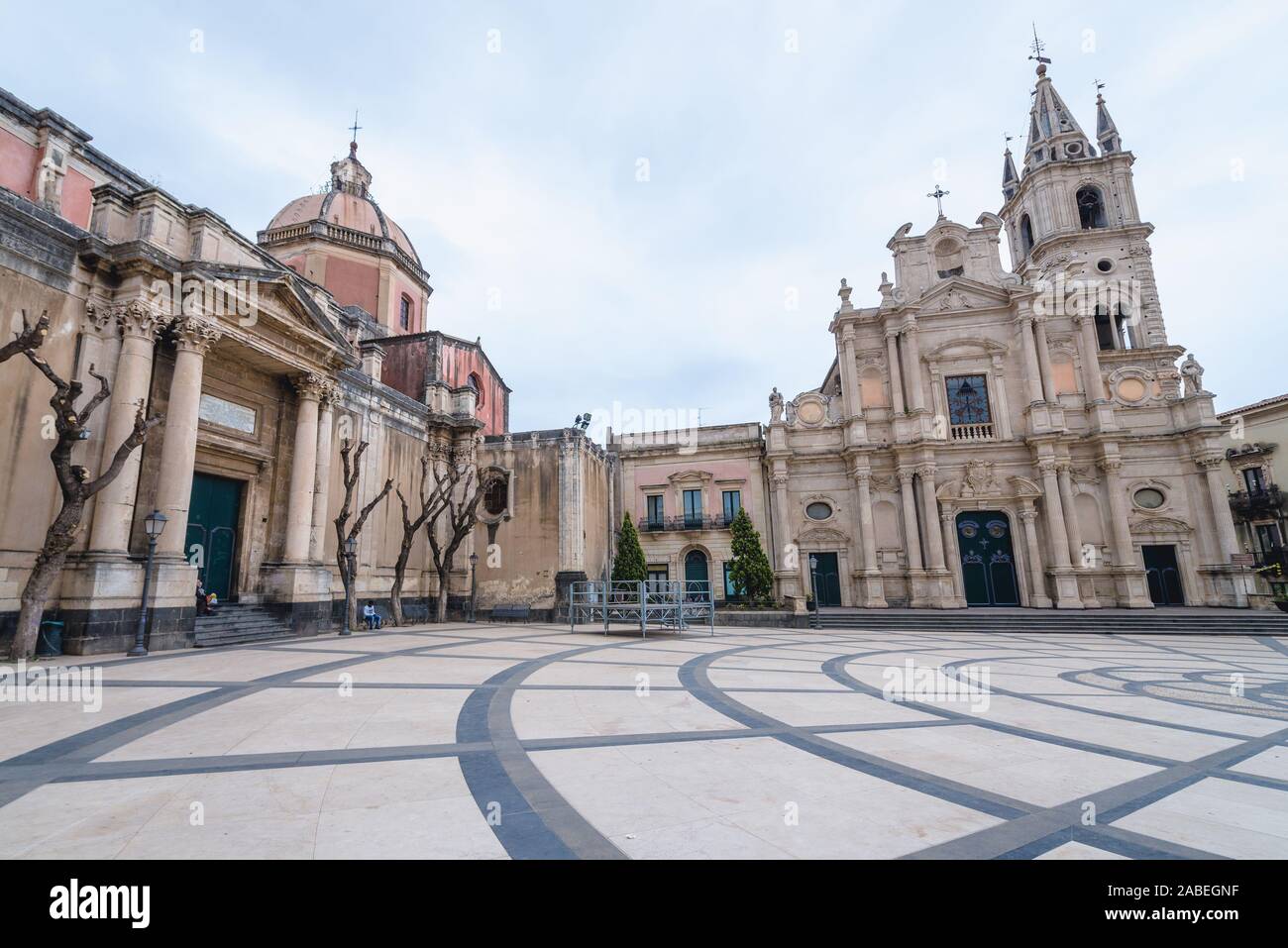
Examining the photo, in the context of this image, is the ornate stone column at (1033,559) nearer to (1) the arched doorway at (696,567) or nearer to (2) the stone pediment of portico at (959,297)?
(2) the stone pediment of portico at (959,297)

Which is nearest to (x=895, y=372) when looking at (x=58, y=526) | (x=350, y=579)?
(x=350, y=579)

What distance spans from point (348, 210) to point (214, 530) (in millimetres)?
17220

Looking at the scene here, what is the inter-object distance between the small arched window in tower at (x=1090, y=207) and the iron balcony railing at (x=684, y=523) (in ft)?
→ 96.7

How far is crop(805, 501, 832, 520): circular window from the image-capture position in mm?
28156

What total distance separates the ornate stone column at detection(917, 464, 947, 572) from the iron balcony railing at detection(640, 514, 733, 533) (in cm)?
915

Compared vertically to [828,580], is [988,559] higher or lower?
higher

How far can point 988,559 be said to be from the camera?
26.2 metres

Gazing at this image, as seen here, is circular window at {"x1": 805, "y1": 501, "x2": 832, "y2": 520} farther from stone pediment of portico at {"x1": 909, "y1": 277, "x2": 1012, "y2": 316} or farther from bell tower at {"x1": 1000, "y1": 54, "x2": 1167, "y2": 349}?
bell tower at {"x1": 1000, "y1": 54, "x2": 1167, "y2": 349}

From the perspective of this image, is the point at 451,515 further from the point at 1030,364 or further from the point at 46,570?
the point at 1030,364

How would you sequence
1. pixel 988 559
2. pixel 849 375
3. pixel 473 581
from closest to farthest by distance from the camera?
pixel 473 581, pixel 988 559, pixel 849 375

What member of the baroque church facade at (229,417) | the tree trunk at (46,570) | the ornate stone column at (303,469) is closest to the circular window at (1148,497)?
the baroque church facade at (229,417)

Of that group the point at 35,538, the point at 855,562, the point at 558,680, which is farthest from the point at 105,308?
the point at 855,562

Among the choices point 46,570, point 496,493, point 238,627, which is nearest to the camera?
point 46,570

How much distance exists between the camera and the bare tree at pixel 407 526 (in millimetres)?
18062
